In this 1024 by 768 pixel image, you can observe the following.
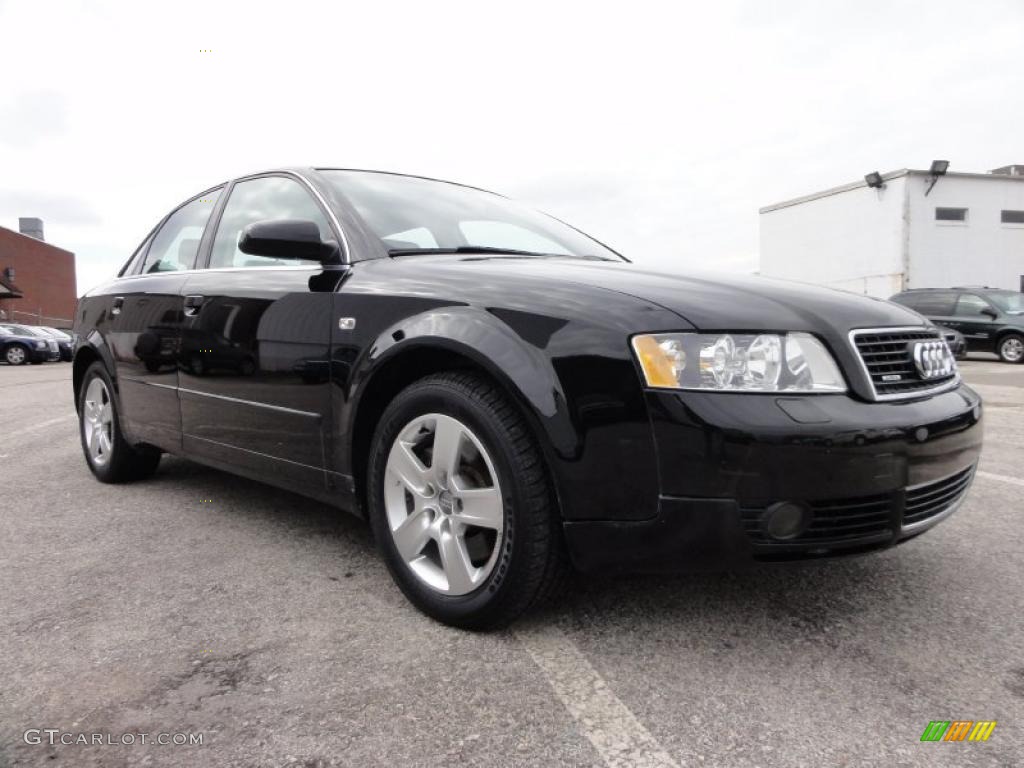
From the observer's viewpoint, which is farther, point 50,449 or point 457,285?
point 50,449

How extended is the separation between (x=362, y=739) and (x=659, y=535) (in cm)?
83

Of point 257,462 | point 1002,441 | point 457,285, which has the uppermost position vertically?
point 457,285

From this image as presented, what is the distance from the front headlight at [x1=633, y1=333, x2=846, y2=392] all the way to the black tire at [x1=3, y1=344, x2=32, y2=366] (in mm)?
25652

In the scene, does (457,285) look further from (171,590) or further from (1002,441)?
(1002,441)

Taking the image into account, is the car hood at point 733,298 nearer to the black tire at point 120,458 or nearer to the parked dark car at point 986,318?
the black tire at point 120,458

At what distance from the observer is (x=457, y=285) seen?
2.36 m

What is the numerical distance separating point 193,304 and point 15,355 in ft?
77.5

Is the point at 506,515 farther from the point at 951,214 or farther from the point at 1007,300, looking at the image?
the point at 951,214

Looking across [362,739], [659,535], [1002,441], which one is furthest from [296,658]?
[1002,441]

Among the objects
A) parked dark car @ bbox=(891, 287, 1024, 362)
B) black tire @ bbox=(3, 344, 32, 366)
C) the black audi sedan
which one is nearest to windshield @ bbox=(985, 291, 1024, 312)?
parked dark car @ bbox=(891, 287, 1024, 362)

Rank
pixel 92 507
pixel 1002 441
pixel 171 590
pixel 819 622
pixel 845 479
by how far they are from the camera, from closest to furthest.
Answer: pixel 845 479 < pixel 819 622 < pixel 171 590 < pixel 92 507 < pixel 1002 441

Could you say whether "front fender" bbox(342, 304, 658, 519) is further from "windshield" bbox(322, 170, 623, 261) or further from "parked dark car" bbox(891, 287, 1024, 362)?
"parked dark car" bbox(891, 287, 1024, 362)

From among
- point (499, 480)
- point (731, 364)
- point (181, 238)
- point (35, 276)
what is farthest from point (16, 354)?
point (35, 276)

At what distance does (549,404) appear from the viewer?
6.63 feet
